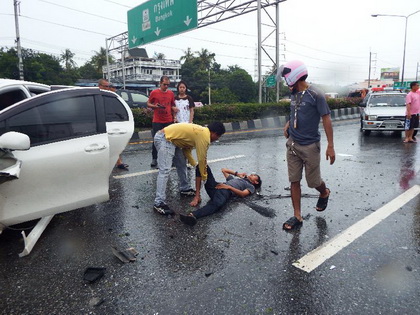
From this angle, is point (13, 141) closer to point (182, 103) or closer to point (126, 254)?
point (126, 254)

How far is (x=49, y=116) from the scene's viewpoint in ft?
10.1

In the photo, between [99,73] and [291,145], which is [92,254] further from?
[99,73]

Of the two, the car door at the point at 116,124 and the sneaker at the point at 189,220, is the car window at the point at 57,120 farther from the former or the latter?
the sneaker at the point at 189,220

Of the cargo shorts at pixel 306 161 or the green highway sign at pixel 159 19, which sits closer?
the cargo shorts at pixel 306 161

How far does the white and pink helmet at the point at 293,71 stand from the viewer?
3311mm

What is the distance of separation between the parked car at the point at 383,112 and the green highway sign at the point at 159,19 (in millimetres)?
8512

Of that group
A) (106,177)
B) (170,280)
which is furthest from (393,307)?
(106,177)

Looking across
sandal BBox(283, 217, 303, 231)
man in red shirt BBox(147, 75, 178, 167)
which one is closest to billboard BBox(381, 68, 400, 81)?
man in red shirt BBox(147, 75, 178, 167)

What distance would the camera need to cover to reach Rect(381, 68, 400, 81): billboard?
312ft

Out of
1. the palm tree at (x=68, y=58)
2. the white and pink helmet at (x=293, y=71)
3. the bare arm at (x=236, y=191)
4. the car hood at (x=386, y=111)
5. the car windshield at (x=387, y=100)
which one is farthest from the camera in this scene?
the palm tree at (x=68, y=58)

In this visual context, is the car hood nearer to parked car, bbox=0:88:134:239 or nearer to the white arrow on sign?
the white arrow on sign

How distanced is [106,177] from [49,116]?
83 cm

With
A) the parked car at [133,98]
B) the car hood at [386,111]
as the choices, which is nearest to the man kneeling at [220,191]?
the car hood at [386,111]

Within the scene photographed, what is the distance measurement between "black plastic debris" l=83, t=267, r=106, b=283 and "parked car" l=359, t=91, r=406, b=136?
10.5 meters
